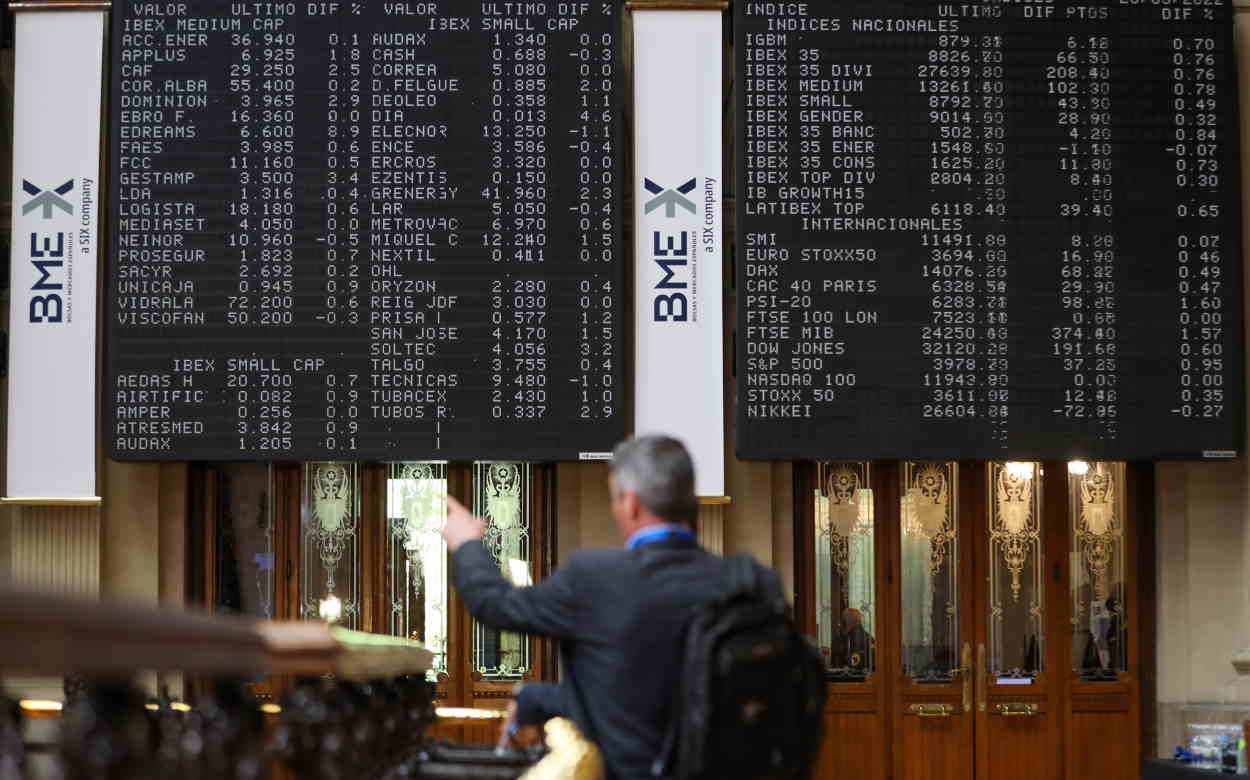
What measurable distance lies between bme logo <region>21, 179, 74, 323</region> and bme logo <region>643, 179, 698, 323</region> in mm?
2967

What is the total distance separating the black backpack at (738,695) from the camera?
8.66 ft

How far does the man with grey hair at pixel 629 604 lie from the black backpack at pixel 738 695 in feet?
0.27

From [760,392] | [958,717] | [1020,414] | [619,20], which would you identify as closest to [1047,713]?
[958,717]

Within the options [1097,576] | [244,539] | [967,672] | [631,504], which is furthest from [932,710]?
[631,504]

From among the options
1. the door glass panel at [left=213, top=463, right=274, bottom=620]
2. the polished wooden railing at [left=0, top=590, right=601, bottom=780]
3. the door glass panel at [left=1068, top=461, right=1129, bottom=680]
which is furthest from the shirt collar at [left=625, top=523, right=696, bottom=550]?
the door glass panel at [left=1068, top=461, right=1129, bottom=680]

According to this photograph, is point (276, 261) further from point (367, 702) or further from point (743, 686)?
point (743, 686)

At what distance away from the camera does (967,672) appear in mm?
8078

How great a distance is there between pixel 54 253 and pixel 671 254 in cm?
312

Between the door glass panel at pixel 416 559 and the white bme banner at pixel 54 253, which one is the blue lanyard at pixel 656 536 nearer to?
the door glass panel at pixel 416 559

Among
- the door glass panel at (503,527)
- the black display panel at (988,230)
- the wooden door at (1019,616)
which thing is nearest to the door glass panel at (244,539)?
the door glass panel at (503,527)

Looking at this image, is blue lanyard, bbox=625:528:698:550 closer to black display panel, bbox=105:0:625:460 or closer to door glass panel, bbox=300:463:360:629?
black display panel, bbox=105:0:625:460

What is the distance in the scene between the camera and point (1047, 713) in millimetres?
8102

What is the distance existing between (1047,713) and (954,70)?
3.38 m

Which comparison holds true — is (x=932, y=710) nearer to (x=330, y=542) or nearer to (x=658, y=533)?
(x=330, y=542)
